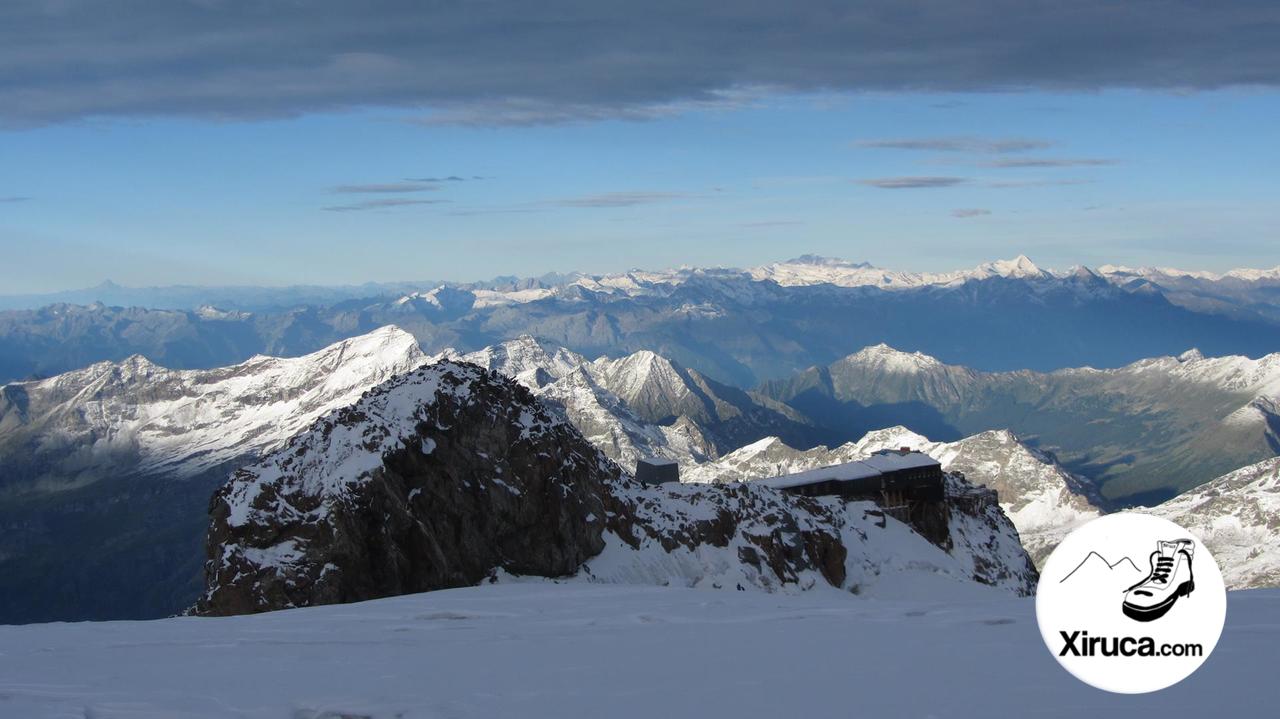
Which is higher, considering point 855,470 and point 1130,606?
point 1130,606

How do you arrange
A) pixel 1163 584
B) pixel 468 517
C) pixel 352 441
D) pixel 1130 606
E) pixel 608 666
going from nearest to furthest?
pixel 1130 606 → pixel 1163 584 → pixel 608 666 → pixel 352 441 → pixel 468 517

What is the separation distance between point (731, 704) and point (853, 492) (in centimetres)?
9228

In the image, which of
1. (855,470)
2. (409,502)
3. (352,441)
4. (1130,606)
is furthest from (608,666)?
(855,470)

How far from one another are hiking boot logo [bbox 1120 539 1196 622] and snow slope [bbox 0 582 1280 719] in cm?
117

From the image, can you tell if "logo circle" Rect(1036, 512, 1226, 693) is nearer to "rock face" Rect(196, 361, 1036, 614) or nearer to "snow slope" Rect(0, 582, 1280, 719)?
"snow slope" Rect(0, 582, 1280, 719)

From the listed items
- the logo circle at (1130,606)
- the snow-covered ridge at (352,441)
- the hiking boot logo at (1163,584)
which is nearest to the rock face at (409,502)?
the snow-covered ridge at (352,441)

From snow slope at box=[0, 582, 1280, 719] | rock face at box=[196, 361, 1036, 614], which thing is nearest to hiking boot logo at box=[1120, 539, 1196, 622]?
snow slope at box=[0, 582, 1280, 719]

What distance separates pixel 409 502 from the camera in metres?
53.1

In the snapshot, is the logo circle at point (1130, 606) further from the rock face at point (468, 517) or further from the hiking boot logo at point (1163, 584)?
the rock face at point (468, 517)

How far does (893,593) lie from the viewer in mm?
74562

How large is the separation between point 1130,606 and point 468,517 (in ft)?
155

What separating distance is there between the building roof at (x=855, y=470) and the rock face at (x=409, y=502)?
132ft

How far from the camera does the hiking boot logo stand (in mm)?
11898

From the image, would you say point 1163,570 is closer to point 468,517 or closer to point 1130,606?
point 1130,606
